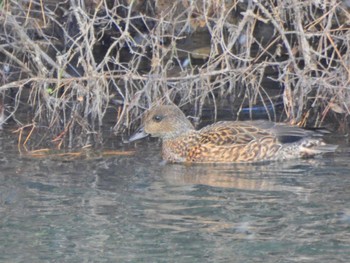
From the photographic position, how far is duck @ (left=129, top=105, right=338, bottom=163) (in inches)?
430

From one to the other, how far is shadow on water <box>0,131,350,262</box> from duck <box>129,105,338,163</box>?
0.74 ft

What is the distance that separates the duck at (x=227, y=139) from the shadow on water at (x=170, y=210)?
22cm

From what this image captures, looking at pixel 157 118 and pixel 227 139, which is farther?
pixel 157 118

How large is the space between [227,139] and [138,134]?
0.96m

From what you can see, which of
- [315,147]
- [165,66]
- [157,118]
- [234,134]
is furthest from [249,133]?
[165,66]

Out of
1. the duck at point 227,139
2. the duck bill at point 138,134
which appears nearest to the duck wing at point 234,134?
the duck at point 227,139

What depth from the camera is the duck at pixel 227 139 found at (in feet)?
35.8

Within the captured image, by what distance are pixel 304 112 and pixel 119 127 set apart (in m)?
2.04

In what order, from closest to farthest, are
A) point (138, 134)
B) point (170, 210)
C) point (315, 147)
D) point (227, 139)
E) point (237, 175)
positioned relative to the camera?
point (170, 210)
point (237, 175)
point (315, 147)
point (227, 139)
point (138, 134)

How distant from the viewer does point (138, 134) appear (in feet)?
37.1

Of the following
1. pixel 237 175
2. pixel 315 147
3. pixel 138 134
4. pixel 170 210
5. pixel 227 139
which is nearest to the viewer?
pixel 170 210

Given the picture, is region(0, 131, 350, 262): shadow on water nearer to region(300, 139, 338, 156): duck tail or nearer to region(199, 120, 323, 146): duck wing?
region(300, 139, 338, 156): duck tail

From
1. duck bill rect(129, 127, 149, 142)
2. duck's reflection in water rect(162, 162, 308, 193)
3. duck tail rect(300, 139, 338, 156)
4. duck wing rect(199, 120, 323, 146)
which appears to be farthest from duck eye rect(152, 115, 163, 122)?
duck tail rect(300, 139, 338, 156)

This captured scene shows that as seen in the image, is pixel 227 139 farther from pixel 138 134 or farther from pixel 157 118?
pixel 138 134
